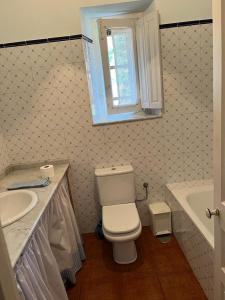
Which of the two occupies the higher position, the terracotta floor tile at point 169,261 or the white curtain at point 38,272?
the white curtain at point 38,272

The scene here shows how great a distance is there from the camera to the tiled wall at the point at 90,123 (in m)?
2.32

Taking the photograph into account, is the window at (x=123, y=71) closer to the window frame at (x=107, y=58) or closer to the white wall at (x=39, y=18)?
the window frame at (x=107, y=58)

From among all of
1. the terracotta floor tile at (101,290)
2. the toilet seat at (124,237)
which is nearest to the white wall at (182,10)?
the toilet seat at (124,237)

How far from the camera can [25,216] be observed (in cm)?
144

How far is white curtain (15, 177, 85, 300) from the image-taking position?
3.87ft

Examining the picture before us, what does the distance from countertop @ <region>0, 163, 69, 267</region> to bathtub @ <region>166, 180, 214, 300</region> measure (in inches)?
41.0

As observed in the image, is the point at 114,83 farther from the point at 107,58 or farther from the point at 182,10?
the point at 182,10

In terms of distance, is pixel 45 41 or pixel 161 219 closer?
pixel 45 41

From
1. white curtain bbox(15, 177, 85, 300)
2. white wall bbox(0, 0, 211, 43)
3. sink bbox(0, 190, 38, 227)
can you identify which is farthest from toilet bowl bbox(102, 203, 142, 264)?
white wall bbox(0, 0, 211, 43)

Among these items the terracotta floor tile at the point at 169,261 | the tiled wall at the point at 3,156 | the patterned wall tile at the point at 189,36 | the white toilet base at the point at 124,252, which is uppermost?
the patterned wall tile at the point at 189,36

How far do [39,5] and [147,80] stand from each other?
1.14 m

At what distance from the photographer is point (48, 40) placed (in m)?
2.27

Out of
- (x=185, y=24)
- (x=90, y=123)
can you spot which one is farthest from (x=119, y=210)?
(x=185, y=24)

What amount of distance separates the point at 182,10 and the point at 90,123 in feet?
4.15
